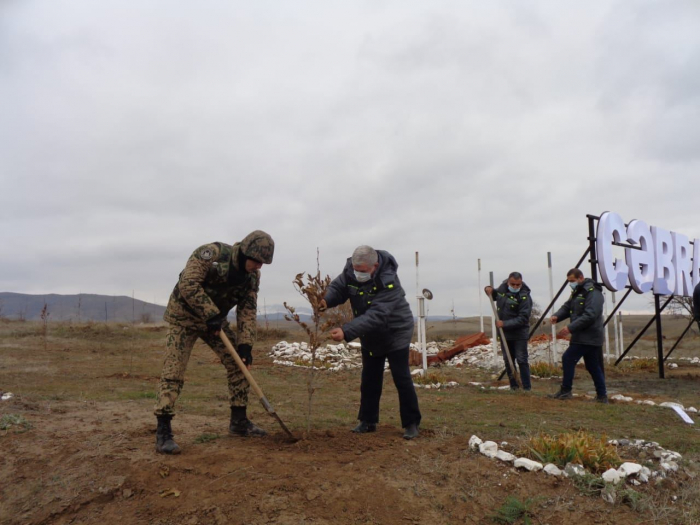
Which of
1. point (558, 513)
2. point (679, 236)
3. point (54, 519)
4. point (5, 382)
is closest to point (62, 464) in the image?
point (54, 519)

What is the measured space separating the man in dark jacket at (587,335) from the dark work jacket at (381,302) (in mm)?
3887

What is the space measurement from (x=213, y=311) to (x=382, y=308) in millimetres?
1373

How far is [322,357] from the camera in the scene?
14.5 m

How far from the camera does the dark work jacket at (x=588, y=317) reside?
7434 mm

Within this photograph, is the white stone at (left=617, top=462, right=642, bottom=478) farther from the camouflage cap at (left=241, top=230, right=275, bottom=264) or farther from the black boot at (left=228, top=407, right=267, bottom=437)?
the camouflage cap at (left=241, top=230, right=275, bottom=264)

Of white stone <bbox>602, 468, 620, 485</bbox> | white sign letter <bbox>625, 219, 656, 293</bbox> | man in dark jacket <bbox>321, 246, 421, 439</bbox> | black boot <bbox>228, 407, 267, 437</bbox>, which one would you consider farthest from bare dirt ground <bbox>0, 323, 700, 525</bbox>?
white sign letter <bbox>625, 219, 656, 293</bbox>

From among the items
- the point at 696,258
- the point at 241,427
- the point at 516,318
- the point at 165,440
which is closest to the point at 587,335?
the point at 516,318

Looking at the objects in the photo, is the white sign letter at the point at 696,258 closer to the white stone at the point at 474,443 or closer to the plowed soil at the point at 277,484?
the plowed soil at the point at 277,484

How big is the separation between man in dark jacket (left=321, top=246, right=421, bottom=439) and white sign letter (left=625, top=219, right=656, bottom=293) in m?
8.00

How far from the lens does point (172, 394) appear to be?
13.9ft

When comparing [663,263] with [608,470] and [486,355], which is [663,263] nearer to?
[486,355]

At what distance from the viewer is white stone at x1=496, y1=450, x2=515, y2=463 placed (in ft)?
12.7

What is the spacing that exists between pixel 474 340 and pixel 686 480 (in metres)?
13.0

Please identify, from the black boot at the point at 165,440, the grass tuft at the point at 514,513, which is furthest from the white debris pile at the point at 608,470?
the black boot at the point at 165,440
